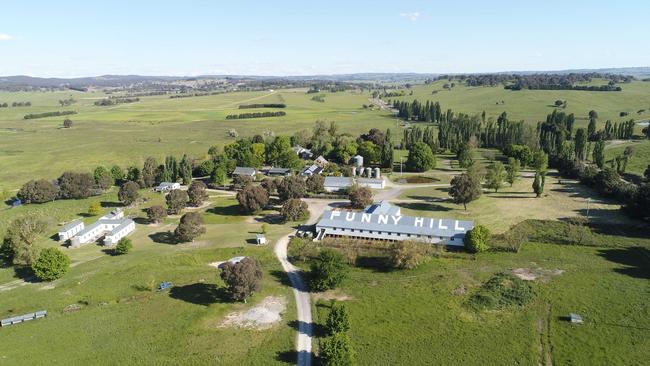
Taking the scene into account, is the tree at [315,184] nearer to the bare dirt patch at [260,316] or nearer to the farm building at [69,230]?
the bare dirt patch at [260,316]

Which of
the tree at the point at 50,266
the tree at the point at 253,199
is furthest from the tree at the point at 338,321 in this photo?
the tree at the point at 253,199

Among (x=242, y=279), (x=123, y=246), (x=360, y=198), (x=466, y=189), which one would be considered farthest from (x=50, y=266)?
(x=466, y=189)

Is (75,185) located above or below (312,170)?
above

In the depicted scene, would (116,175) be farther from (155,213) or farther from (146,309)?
(146,309)

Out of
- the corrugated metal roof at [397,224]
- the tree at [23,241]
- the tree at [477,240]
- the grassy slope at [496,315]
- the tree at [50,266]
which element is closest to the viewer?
the grassy slope at [496,315]

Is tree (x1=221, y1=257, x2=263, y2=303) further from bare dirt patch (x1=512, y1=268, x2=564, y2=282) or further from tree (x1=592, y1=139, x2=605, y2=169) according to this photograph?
tree (x1=592, y1=139, x2=605, y2=169)

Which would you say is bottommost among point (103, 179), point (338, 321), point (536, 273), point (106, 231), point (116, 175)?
point (106, 231)
